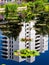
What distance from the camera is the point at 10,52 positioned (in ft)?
7.39

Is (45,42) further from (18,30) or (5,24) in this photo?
(5,24)

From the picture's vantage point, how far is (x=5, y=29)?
1.91 metres

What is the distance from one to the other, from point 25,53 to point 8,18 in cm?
41

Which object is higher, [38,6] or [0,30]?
[38,6]

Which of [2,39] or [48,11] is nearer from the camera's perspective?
[48,11]

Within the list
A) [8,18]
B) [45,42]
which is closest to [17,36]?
[8,18]

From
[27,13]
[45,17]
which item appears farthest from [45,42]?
[27,13]

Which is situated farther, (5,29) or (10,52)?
(10,52)

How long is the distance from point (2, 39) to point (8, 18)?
430 mm

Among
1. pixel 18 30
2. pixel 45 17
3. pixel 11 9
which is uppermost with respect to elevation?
pixel 11 9

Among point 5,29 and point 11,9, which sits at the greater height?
point 11,9

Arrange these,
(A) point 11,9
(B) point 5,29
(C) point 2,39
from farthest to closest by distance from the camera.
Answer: (C) point 2,39, (B) point 5,29, (A) point 11,9

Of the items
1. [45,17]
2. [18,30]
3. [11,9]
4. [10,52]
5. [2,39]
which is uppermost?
[11,9]

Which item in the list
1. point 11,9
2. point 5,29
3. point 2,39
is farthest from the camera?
point 2,39
